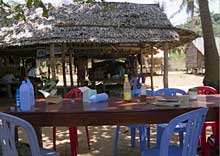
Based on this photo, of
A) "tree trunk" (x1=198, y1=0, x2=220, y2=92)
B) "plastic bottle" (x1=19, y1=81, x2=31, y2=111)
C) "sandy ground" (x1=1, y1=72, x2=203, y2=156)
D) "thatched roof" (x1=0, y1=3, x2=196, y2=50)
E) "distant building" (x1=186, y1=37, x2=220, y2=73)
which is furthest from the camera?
"distant building" (x1=186, y1=37, x2=220, y2=73)

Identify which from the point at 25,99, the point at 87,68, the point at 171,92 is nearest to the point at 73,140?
the point at 25,99

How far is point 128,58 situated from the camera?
14453 mm

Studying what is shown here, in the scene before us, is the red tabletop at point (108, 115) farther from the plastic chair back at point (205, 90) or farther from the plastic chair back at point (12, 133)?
the plastic chair back at point (205, 90)

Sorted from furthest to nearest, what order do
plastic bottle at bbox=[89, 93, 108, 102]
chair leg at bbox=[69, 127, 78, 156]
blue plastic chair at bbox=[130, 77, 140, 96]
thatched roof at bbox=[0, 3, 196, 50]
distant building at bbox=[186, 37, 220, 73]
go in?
distant building at bbox=[186, 37, 220, 73] → thatched roof at bbox=[0, 3, 196, 50] → blue plastic chair at bbox=[130, 77, 140, 96] → chair leg at bbox=[69, 127, 78, 156] → plastic bottle at bbox=[89, 93, 108, 102]

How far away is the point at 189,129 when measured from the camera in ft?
7.86

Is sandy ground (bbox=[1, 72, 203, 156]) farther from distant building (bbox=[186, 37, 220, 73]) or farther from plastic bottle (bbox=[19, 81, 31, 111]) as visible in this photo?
distant building (bbox=[186, 37, 220, 73])

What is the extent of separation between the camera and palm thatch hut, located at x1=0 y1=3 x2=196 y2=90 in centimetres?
1003

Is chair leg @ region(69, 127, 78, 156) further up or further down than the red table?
further down

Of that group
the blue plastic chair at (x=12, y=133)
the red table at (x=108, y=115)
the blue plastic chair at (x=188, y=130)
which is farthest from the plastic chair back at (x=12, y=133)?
the blue plastic chair at (x=188, y=130)

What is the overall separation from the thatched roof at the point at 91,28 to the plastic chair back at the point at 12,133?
291 inches

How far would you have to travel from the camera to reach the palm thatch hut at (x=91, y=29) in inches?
395

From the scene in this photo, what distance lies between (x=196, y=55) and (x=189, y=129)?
24.6 metres

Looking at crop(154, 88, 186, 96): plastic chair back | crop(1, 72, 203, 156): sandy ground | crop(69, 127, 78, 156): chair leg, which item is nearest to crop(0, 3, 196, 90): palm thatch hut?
crop(1, 72, 203, 156): sandy ground

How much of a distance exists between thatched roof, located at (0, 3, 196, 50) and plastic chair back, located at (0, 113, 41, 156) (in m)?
7.39
